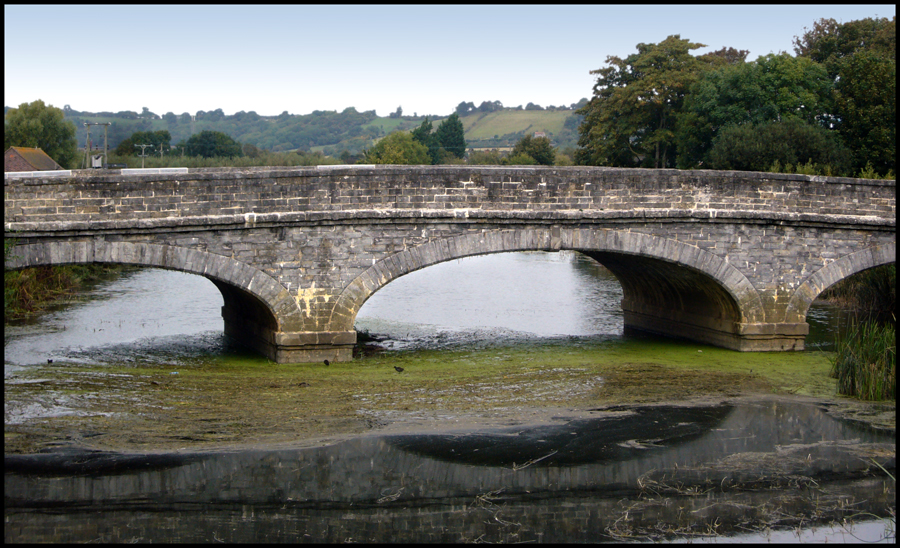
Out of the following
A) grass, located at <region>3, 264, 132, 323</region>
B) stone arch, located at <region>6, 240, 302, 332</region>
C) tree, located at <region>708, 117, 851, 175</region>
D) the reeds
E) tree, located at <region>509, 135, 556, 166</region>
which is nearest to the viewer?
the reeds

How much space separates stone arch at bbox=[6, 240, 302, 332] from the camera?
40.5 ft

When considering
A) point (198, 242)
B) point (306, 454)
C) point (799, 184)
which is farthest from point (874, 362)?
point (198, 242)

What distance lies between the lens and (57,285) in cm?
2247

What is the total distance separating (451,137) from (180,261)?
68.3m

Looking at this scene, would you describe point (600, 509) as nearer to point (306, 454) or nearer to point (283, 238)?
point (306, 454)

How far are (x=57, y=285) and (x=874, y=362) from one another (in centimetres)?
1864

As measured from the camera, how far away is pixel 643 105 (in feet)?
123

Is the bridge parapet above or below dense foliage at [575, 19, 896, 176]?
below

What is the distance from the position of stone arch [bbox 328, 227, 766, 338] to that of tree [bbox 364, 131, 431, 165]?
50.6 metres

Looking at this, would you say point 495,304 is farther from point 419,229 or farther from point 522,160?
point 522,160

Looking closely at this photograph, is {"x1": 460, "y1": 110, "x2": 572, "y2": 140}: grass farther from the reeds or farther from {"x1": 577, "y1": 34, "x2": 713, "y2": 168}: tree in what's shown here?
the reeds

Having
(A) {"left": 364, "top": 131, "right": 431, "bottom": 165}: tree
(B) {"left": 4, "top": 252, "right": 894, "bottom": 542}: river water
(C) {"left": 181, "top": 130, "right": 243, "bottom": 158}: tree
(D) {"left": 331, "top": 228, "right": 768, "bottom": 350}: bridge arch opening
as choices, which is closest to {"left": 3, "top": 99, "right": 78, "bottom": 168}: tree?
(A) {"left": 364, "top": 131, "right": 431, "bottom": 165}: tree

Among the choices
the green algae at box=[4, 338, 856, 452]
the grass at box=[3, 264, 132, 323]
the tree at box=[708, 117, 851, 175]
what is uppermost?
the tree at box=[708, 117, 851, 175]

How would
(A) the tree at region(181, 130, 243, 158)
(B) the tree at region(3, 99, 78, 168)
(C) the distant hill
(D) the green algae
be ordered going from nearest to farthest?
(D) the green algae < (B) the tree at region(3, 99, 78, 168) < (A) the tree at region(181, 130, 243, 158) < (C) the distant hill
